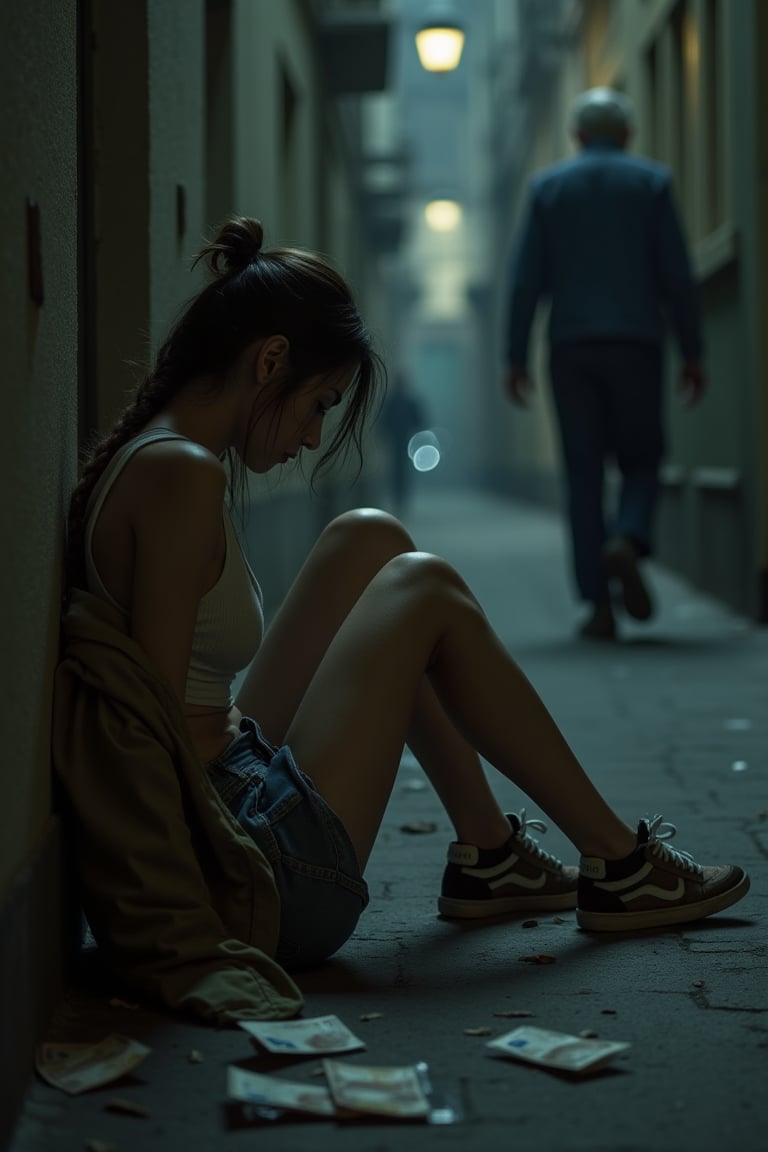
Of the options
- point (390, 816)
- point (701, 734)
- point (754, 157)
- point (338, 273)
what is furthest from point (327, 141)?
point (338, 273)

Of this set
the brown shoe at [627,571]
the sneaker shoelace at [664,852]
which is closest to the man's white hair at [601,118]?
the brown shoe at [627,571]

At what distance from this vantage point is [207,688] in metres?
3.15

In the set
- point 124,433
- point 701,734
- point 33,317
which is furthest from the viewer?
point 701,734

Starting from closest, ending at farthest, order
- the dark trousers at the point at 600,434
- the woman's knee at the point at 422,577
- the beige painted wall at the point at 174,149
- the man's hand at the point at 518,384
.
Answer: the woman's knee at the point at 422,577, the beige painted wall at the point at 174,149, the dark trousers at the point at 600,434, the man's hand at the point at 518,384

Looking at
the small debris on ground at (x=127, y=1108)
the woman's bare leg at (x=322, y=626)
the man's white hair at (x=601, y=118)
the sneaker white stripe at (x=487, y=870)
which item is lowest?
the small debris on ground at (x=127, y=1108)

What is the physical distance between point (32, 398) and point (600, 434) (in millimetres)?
5882

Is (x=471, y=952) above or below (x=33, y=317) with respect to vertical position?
below

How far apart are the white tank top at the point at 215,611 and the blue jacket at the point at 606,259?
5347 millimetres

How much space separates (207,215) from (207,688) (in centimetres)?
463

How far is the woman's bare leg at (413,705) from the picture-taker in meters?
3.13

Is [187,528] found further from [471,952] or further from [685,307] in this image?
[685,307]

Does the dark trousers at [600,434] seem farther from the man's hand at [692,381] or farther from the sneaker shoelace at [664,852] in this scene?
the sneaker shoelace at [664,852]

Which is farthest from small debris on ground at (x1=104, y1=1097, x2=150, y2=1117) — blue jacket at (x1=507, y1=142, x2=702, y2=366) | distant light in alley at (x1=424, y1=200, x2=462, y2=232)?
distant light in alley at (x1=424, y1=200, x2=462, y2=232)

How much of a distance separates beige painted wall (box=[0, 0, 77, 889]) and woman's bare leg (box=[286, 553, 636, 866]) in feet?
1.73
